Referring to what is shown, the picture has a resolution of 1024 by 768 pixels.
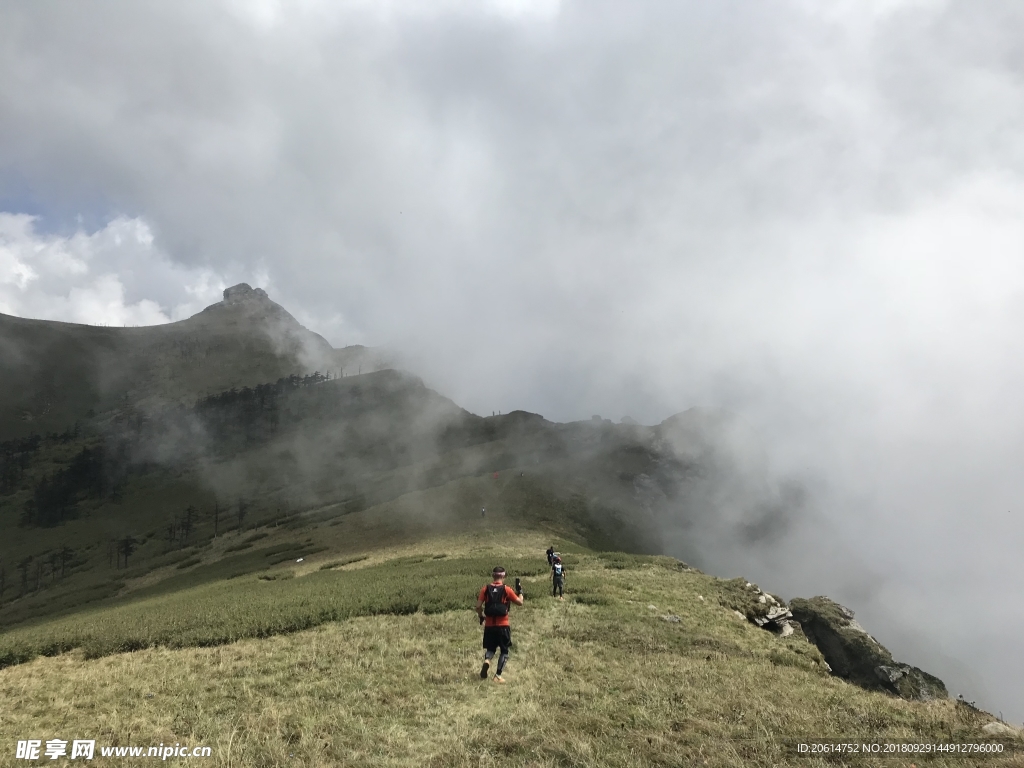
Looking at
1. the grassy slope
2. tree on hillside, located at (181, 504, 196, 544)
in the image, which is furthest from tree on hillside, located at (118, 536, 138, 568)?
the grassy slope

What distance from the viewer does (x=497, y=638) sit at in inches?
592

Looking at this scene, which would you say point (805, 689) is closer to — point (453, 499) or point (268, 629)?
point (268, 629)

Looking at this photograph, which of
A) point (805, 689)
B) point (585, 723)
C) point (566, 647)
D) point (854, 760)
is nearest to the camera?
point (854, 760)

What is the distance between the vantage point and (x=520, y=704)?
42.1 feet

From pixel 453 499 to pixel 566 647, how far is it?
254 feet

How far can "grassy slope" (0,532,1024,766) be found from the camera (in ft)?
34.7

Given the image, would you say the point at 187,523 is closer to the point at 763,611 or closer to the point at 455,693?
the point at 763,611

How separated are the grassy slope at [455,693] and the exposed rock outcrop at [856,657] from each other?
36.4 ft

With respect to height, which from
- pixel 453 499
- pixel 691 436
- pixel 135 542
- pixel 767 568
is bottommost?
pixel 767 568

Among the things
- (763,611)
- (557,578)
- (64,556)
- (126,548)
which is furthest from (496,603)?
(64,556)

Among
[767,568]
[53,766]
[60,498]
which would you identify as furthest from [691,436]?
[60,498]

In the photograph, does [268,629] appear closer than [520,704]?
No

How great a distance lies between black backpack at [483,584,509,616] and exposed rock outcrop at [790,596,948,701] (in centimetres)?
2666

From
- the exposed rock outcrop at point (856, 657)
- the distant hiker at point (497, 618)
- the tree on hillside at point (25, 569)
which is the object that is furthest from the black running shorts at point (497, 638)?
the tree on hillside at point (25, 569)
